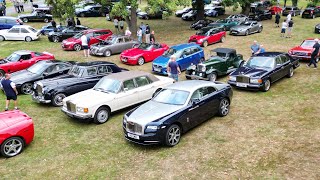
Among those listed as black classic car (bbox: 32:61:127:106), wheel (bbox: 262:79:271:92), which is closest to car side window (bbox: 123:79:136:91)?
black classic car (bbox: 32:61:127:106)

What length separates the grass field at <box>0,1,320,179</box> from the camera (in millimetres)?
7888

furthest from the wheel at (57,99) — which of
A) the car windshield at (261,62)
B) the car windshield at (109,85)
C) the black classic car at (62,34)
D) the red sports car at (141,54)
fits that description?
the black classic car at (62,34)

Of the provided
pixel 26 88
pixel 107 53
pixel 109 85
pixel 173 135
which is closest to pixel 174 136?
pixel 173 135

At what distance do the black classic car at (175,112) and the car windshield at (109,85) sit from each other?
2069 mm

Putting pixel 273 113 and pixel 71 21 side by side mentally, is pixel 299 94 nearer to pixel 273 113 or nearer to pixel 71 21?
pixel 273 113

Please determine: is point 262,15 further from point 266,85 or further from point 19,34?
point 19,34

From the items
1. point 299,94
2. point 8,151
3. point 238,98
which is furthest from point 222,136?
point 8,151

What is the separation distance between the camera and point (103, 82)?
1222cm

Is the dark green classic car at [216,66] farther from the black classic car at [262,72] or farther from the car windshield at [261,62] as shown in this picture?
the car windshield at [261,62]

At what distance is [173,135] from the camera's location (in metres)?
9.19

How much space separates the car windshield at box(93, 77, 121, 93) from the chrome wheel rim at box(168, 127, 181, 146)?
3.50m

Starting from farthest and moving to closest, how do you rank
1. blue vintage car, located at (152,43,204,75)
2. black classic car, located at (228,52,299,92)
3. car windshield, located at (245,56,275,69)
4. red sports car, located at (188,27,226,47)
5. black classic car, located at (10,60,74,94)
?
red sports car, located at (188,27,226,47) → blue vintage car, located at (152,43,204,75) → black classic car, located at (10,60,74,94) → car windshield, located at (245,56,275,69) → black classic car, located at (228,52,299,92)

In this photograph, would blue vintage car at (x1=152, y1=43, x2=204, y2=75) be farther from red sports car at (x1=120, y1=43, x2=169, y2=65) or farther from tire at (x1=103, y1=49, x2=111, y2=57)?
tire at (x1=103, y1=49, x2=111, y2=57)

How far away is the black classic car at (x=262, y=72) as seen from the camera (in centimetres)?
1366
